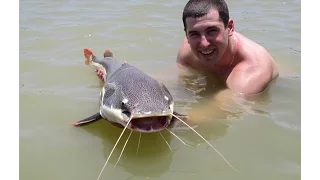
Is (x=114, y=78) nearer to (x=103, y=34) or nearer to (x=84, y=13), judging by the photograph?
(x=103, y=34)

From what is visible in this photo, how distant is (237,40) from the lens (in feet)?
13.4

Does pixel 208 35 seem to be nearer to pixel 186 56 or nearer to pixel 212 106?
pixel 212 106

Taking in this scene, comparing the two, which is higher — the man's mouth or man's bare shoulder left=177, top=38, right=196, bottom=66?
the man's mouth

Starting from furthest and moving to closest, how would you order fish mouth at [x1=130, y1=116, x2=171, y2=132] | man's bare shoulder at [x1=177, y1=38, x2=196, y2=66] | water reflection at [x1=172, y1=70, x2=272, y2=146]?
man's bare shoulder at [x1=177, y1=38, x2=196, y2=66] < water reflection at [x1=172, y1=70, x2=272, y2=146] < fish mouth at [x1=130, y1=116, x2=171, y2=132]

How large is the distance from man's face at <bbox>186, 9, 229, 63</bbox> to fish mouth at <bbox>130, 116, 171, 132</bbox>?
133cm

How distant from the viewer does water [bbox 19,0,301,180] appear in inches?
99.1

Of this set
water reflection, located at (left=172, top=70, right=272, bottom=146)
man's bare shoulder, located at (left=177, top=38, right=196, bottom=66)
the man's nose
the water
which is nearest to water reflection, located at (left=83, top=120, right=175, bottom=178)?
the water

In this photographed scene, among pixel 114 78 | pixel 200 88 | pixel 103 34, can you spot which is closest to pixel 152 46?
pixel 103 34

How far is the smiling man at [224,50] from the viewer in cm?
353

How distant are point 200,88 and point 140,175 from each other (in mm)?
1802

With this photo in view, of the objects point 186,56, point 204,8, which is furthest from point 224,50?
point 186,56

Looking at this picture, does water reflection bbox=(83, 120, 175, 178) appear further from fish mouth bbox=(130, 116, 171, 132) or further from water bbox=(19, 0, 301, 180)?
fish mouth bbox=(130, 116, 171, 132)

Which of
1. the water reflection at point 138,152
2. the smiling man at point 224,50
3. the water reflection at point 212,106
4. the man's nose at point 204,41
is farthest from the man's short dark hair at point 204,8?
the water reflection at point 138,152

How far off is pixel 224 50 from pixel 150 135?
4.61 ft
